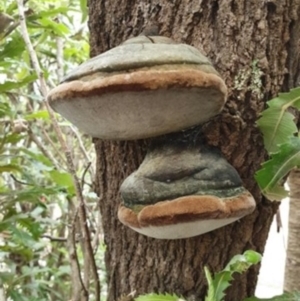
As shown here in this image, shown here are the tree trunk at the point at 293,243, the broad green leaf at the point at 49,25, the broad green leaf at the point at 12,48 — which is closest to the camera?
the broad green leaf at the point at 12,48

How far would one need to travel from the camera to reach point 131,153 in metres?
0.85

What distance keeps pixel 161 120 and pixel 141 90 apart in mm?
93

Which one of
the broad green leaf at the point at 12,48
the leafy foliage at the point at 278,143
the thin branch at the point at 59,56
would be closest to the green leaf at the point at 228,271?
the leafy foliage at the point at 278,143

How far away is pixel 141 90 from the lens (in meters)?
0.60

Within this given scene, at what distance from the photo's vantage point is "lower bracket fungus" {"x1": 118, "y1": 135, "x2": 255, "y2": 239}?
66 cm

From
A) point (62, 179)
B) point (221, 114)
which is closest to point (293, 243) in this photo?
point (62, 179)

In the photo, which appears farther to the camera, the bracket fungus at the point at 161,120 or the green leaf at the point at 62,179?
the green leaf at the point at 62,179

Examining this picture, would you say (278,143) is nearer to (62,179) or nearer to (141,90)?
(141,90)

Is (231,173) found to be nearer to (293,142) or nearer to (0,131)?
(293,142)

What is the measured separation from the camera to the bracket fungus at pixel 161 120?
0.61 m

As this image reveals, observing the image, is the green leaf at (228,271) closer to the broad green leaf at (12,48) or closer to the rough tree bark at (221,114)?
the rough tree bark at (221,114)

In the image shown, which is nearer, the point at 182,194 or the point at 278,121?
the point at 182,194

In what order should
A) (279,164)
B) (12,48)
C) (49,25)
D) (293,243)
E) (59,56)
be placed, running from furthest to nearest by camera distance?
(59,56) < (293,243) < (49,25) < (12,48) < (279,164)

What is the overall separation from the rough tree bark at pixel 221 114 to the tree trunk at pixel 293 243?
575mm
